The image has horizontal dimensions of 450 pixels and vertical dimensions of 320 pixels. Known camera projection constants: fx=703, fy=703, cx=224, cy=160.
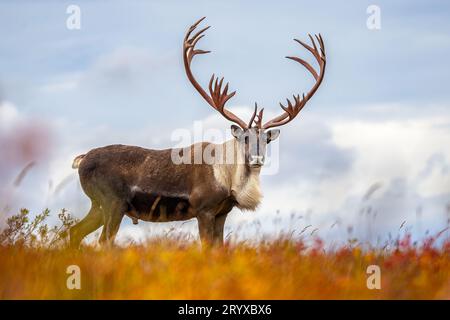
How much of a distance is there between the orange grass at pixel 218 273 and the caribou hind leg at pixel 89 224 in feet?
6.14

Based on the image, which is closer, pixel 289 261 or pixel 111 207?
pixel 289 261

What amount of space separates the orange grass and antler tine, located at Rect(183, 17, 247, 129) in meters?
2.53

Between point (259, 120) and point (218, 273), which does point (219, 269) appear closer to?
point (218, 273)

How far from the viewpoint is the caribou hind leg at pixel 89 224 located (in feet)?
30.3

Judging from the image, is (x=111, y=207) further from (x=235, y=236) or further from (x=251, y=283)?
(x=251, y=283)

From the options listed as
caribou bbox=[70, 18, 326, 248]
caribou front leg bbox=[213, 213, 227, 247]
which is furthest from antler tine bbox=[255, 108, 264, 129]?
caribou front leg bbox=[213, 213, 227, 247]

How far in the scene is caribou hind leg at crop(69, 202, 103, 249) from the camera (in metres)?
9.25

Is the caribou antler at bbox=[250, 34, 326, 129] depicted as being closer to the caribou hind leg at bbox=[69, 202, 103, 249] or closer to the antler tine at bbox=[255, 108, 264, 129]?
the antler tine at bbox=[255, 108, 264, 129]

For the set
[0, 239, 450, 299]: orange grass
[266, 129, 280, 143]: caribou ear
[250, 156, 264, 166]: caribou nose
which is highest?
[266, 129, 280, 143]: caribou ear

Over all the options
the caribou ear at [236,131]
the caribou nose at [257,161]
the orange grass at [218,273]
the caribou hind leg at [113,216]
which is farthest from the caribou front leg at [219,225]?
the orange grass at [218,273]

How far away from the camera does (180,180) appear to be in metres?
9.27
